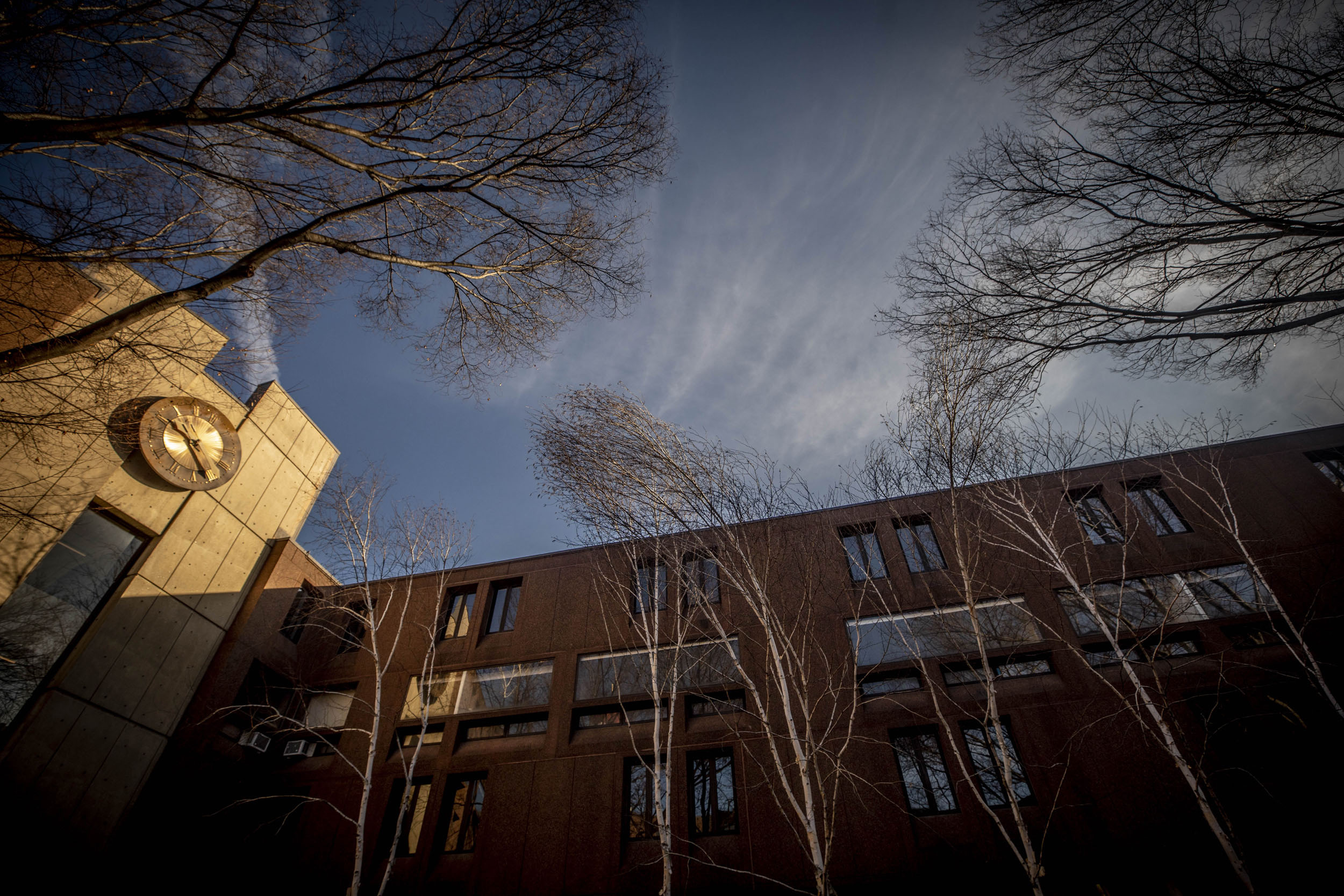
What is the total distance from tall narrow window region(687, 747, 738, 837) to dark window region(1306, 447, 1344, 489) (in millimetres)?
14791

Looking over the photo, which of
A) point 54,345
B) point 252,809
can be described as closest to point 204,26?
point 54,345

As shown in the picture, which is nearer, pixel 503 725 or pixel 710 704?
pixel 710 704

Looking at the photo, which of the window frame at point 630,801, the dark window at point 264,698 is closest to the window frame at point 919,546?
the window frame at point 630,801

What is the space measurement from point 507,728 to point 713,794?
5.06 m

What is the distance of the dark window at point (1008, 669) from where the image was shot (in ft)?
34.4

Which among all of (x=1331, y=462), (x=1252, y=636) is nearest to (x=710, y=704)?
(x=1252, y=636)

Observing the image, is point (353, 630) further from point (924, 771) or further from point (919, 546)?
point (919, 546)

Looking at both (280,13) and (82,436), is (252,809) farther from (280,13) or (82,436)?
(280,13)

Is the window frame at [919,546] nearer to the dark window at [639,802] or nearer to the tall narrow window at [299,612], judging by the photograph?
the dark window at [639,802]

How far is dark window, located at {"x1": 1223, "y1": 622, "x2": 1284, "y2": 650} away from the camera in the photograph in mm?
9953

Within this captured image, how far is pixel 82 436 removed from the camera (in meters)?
9.59

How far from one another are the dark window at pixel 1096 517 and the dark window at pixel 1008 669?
10.4 ft

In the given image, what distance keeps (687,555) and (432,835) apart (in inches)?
318

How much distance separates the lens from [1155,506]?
12172 millimetres
